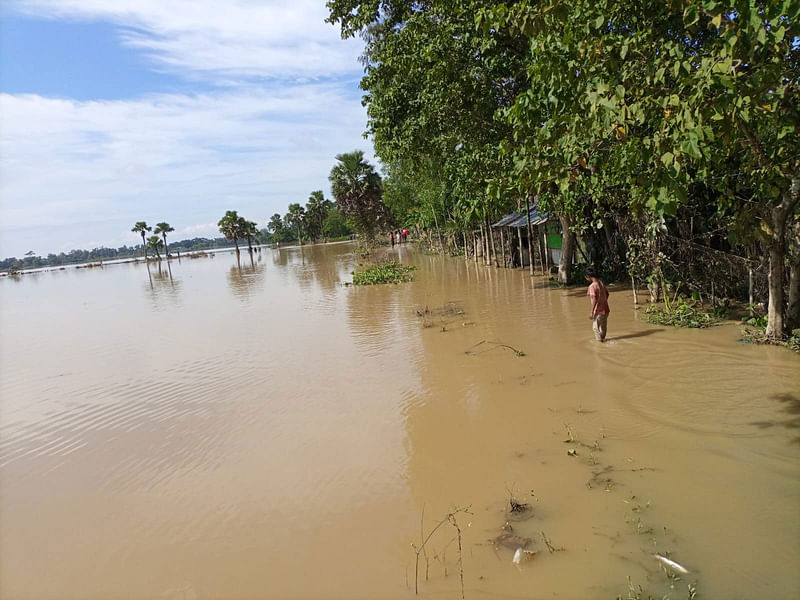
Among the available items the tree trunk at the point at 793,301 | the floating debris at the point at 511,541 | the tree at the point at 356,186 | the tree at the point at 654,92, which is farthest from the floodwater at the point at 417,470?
the tree at the point at 356,186

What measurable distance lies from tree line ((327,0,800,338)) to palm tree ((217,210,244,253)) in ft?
198

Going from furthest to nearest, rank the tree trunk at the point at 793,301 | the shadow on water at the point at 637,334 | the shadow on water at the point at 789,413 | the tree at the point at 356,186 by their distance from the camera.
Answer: the tree at the point at 356,186
the shadow on water at the point at 637,334
the tree trunk at the point at 793,301
the shadow on water at the point at 789,413

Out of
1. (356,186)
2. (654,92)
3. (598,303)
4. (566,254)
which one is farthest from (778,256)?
Answer: (356,186)

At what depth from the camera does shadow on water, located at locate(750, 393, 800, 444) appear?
5562mm

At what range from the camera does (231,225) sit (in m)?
75.6

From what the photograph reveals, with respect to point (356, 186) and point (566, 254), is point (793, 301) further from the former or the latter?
point (356, 186)

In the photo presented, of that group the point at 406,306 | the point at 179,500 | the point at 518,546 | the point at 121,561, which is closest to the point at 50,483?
the point at 179,500

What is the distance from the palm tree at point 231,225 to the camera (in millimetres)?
74750

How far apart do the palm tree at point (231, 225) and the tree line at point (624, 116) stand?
60500mm

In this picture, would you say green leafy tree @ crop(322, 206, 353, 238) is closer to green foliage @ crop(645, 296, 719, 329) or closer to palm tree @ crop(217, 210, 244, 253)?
palm tree @ crop(217, 210, 244, 253)

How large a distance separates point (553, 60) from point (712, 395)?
4.70 metres

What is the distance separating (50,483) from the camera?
6.31m

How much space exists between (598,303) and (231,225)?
72967 millimetres

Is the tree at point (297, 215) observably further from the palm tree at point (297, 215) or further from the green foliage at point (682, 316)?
the green foliage at point (682, 316)
